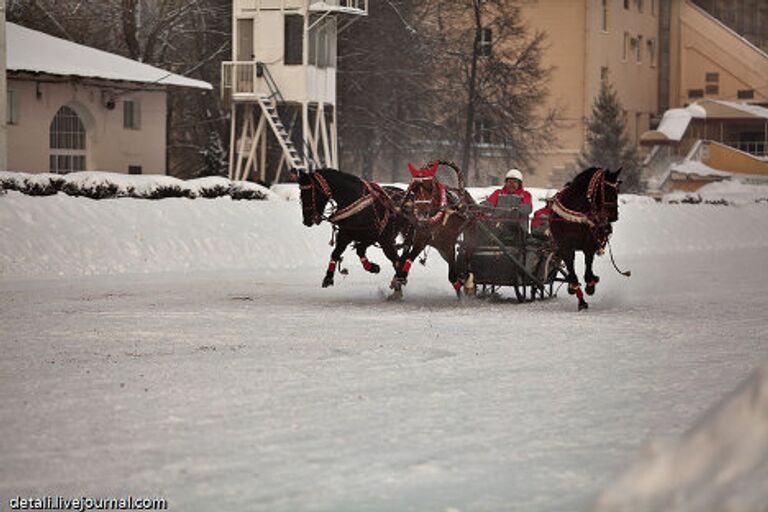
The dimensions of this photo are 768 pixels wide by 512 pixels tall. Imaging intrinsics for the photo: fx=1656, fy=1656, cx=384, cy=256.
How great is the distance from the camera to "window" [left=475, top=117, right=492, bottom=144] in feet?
233

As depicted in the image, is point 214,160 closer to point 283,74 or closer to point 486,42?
point 283,74

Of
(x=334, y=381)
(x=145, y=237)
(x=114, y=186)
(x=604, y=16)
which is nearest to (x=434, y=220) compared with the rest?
(x=145, y=237)

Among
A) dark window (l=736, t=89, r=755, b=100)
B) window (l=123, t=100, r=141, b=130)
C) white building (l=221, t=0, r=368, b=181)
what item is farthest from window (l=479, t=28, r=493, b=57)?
window (l=123, t=100, r=141, b=130)

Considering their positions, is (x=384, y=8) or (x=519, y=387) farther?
(x=384, y=8)

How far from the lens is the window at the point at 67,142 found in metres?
45.5

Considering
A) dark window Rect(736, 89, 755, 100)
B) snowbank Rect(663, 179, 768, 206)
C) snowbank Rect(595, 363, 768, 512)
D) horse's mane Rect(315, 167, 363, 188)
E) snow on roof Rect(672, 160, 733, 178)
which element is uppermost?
dark window Rect(736, 89, 755, 100)

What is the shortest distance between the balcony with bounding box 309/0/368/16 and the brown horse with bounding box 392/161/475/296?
31613 millimetres

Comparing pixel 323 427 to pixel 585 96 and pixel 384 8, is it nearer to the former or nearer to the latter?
pixel 384 8

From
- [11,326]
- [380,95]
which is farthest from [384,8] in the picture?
[11,326]

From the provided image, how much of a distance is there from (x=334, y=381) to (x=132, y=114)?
1413 inches

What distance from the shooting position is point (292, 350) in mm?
15242

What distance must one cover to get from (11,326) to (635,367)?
6920 mm

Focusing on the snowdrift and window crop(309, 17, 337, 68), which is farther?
window crop(309, 17, 337, 68)

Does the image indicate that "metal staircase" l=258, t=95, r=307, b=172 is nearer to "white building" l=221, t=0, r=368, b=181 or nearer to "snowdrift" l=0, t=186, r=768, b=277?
"white building" l=221, t=0, r=368, b=181
